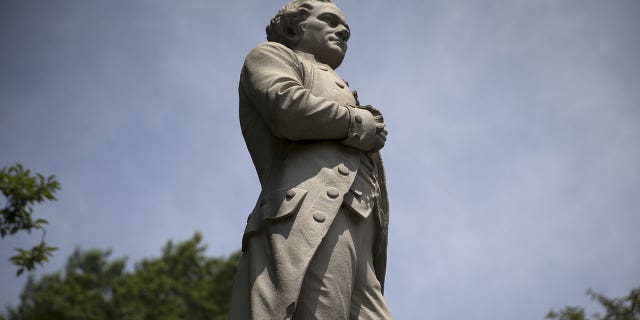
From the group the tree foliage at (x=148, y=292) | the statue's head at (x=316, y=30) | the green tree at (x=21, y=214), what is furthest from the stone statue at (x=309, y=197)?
the tree foliage at (x=148, y=292)

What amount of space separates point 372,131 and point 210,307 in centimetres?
1793

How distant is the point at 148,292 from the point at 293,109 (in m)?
18.8

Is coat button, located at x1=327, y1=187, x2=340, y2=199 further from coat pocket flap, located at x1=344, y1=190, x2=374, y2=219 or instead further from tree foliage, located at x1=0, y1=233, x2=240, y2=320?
tree foliage, located at x1=0, y1=233, x2=240, y2=320

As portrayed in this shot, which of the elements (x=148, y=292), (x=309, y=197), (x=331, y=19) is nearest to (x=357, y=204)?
(x=309, y=197)

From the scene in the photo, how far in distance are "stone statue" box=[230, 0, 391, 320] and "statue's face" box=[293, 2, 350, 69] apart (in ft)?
0.31

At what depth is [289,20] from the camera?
5.51 m

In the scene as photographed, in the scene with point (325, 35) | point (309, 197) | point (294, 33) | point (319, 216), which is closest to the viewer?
point (319, 216)

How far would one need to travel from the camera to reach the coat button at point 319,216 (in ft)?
13.1

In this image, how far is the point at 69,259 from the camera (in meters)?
29.5

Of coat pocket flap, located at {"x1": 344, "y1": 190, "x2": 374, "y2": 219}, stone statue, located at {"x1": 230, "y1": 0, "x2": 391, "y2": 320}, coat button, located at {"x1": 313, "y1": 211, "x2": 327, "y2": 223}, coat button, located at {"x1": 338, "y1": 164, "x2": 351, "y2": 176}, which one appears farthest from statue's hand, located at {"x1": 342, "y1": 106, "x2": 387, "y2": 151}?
coat button, located at {"x1": 313, "y1": 211, "x2": 327, "y2": 223}

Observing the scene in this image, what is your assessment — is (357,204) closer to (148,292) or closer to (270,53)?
(270,53)

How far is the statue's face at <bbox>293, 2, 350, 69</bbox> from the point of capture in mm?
5352

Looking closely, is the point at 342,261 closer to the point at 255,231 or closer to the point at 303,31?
the point at 255,231

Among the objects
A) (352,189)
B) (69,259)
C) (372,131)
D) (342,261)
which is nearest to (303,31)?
(372,131)
